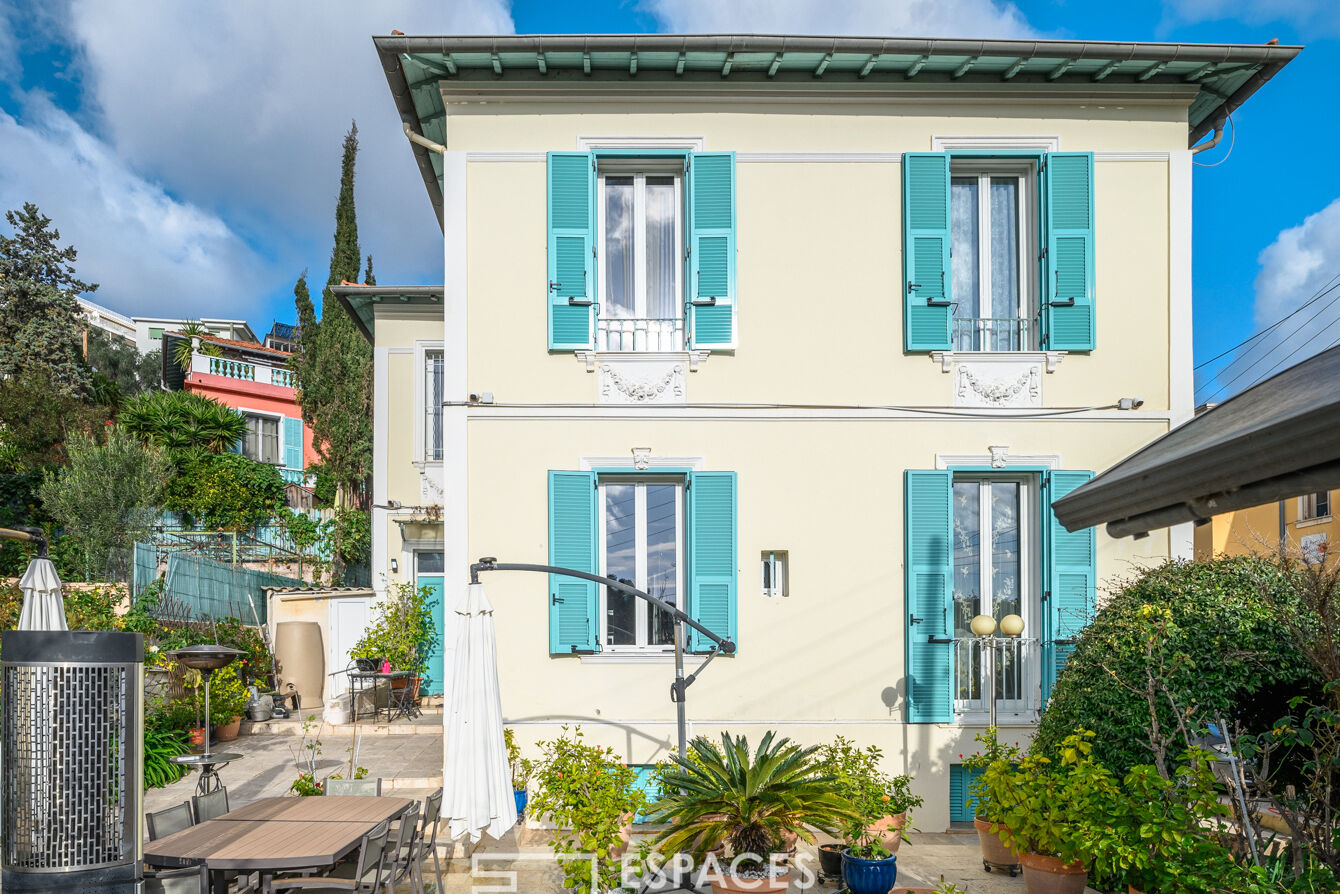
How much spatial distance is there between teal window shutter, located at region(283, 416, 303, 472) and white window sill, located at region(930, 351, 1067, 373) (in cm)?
1881

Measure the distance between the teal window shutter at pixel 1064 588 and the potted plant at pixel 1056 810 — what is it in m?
1.81

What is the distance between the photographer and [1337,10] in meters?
20.0

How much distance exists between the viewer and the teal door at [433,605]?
11.8 meters

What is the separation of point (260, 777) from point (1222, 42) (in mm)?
11011

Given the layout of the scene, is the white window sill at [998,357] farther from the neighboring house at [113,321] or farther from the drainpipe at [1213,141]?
the neighboring house at [113,321]

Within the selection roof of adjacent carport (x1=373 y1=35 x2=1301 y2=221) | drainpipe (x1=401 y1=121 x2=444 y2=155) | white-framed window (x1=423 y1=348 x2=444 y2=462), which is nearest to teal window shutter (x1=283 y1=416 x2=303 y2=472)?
white-framed window (x1=423 y1=348 x2=444 y2=462)

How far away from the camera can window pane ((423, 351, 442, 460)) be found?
12087 mm

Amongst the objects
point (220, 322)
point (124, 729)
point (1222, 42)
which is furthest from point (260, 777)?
point (220, 322)

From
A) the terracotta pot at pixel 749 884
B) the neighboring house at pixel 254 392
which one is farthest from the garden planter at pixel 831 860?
the neighboring house at pixel 254 392

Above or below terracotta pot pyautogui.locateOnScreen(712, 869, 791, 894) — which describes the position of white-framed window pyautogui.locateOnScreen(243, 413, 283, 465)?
above

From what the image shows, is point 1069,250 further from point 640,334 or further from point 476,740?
point 476,740

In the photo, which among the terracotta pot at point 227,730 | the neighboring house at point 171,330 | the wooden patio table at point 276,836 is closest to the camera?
the wooden patio table at point 276,836

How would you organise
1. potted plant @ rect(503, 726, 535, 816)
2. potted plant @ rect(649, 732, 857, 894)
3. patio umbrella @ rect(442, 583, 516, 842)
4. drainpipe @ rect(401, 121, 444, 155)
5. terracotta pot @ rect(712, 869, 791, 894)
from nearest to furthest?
1. terracotta pot @ rect(712, 869, 791, 894)
2. potted plant @ rect(649, 732, 857, 894)
3. patio umbrella @ rect(442, 583, 516, 842)
4. potted plant @ rect(503, 726, 535, 816)
5. drainpipe @ rect(401, 121, 444, 155)

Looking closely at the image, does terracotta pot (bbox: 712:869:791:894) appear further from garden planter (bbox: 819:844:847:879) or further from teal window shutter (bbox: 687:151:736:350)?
teal window shutter (bbox: 687:151:736:350)
